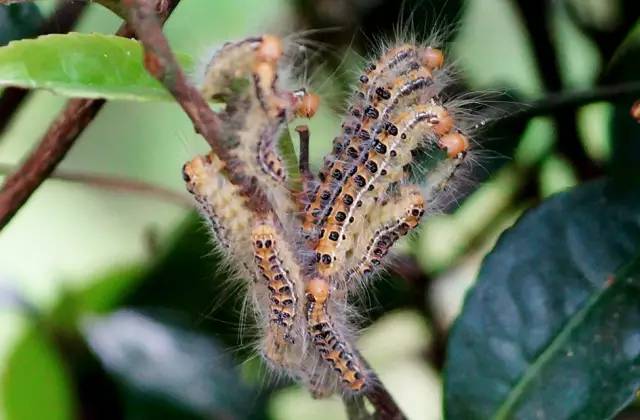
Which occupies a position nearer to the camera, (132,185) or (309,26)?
(132,185)

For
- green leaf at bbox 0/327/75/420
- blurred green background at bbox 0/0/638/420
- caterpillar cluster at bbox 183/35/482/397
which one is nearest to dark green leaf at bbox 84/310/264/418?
blurred green background at bbox 0/0/638/420

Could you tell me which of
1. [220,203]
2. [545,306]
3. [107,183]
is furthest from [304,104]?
[107,183]

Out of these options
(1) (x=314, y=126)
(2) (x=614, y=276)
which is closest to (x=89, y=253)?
(1) (x=314, y=126)

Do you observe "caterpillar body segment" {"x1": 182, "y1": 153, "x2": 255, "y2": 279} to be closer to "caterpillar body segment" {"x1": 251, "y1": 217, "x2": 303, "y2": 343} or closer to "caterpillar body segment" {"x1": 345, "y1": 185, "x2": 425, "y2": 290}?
"caterpillar body segment" {"x1": 251, "y1": 217, "x2": 303, "y2": 343}

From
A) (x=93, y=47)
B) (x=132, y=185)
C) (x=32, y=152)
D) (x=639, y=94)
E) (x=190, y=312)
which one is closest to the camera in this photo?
(x=93, y=47)

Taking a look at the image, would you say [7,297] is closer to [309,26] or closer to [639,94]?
[309,26]

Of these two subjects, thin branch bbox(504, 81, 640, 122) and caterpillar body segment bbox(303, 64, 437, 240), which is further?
thin branch bbox(504, 81, 640, 122)
